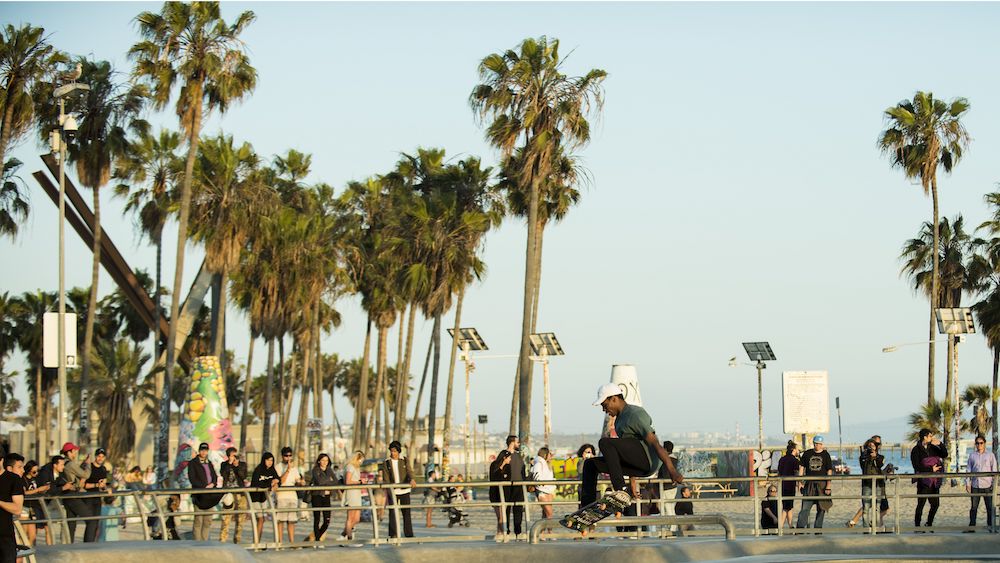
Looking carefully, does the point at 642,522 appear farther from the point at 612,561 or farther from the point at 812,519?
the point at 812,519

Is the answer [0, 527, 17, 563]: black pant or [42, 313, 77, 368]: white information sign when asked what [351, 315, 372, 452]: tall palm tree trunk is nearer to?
[42, 313, 77, 368]: white information sign

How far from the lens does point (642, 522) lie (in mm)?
12344

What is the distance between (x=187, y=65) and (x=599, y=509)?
117 ft

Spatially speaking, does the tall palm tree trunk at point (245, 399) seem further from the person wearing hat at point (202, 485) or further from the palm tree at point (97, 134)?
the person wearing hat at point (202, 485)

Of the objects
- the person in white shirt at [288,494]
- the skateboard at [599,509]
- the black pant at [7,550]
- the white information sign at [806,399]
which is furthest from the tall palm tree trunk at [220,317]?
the skateboard at [599,509]

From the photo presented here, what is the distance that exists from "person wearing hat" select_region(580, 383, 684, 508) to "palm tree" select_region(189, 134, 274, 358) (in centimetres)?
3858

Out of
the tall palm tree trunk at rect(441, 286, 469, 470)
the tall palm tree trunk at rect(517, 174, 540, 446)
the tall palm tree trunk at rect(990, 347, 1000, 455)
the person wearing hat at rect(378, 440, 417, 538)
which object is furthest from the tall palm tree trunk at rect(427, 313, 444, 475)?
the person wearing hat at rect(378, 440, 417, 538)

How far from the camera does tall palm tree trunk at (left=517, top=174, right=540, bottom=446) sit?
140ft

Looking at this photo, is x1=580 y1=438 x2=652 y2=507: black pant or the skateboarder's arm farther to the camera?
x1=580 y1=438 x2=652 y2=507: black pant

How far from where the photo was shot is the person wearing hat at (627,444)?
35.9 feet

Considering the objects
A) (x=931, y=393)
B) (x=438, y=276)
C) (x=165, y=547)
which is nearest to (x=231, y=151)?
(x=438, y=276)

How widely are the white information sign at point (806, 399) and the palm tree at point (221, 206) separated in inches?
782

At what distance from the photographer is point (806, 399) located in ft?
146

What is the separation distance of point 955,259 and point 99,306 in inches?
1744
